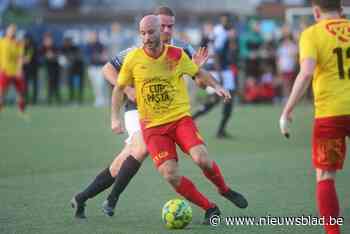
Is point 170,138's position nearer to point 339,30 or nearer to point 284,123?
point 284,123

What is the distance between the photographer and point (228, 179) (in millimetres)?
12328

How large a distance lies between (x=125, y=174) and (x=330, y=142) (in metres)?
2.41

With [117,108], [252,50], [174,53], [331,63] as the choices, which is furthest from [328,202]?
[252,50]

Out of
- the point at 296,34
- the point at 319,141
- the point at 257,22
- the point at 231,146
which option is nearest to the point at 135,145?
the point at 319,141

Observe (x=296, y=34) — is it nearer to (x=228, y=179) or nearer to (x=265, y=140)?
(x=265, y=140)

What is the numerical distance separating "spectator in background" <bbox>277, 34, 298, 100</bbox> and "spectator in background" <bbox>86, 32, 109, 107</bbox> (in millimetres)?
5538

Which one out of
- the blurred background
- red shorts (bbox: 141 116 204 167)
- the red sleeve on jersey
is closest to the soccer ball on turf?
red shorts (bbox: 141 116 204 167)

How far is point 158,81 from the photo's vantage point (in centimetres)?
888

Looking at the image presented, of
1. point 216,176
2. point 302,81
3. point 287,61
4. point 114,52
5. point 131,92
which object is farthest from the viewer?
point 114,52

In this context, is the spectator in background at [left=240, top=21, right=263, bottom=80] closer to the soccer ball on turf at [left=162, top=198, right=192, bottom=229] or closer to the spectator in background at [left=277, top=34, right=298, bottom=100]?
the spectator in background at [left=277, top=34, right=298, bottom=100]

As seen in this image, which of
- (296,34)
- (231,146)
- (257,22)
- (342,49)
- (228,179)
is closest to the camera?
(342,49)

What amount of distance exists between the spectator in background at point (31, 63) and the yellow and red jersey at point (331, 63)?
72.4 ft

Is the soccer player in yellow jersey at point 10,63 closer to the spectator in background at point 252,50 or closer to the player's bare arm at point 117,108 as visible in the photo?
the spectator in background at point 252,50

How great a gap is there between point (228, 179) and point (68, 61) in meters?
18.6
